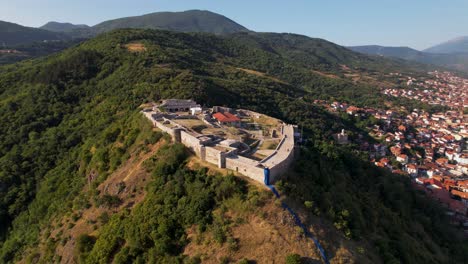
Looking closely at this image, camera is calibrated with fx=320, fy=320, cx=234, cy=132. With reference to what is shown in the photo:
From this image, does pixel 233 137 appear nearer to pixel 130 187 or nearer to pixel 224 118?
pixel 224 118

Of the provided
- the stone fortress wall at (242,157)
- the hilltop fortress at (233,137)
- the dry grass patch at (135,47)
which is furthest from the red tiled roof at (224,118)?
the dry grass patch at (135,47)

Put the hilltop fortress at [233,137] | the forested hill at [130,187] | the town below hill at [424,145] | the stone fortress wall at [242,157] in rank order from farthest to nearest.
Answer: the town below hill at [424,145], the hilltop fortress at [233,137], the stone fortress wall at [242,157], the forested hill at [130,187]

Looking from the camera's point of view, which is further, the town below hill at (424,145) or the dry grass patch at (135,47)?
the dry grass patch at (135,47)

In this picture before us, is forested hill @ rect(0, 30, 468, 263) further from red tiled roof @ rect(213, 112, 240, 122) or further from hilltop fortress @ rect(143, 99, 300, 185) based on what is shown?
red tiled roof @ rect(213, 112, 240, 122)

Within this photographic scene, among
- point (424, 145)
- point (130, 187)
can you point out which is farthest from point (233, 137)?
point (424, 145)

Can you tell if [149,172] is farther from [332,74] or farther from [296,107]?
[332,74]

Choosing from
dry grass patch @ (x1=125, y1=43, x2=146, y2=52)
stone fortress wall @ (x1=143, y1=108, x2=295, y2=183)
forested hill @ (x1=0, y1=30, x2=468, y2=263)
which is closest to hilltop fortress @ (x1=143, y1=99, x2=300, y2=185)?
stone fortress wall @ (x1=143, y1=108, x2=295, y2=183)

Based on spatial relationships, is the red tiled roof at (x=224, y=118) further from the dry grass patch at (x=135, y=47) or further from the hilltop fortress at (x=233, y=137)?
the dry grass patch at (x=135, y=47)
